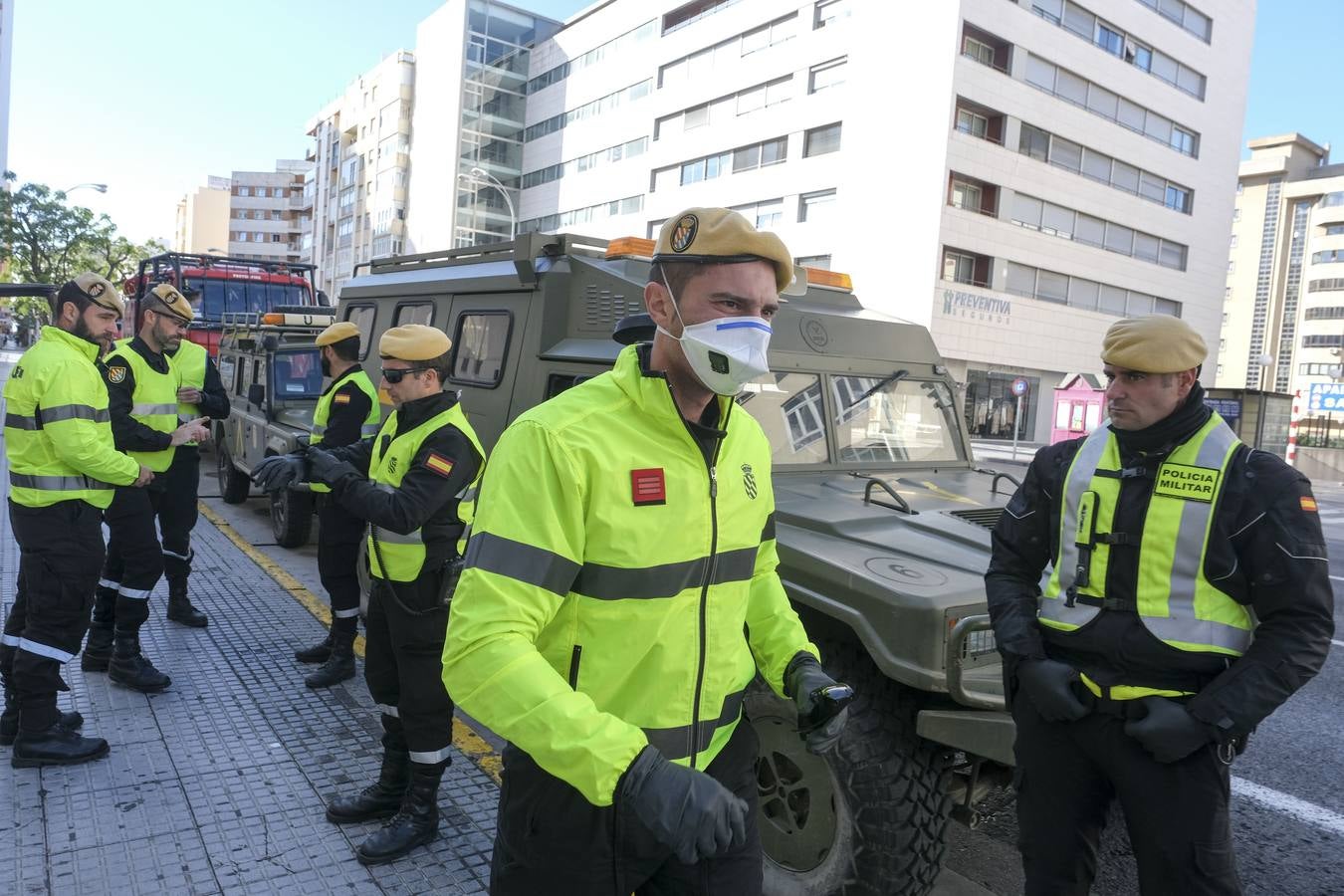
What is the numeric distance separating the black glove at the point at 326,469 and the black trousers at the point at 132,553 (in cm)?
169

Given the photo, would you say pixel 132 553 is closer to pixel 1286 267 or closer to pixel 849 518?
pixel 849 518

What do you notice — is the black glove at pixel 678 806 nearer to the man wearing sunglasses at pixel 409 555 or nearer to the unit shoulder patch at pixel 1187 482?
the unit shoulder patch at pixel 1187 482

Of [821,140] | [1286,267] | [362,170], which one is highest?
[1286,267]

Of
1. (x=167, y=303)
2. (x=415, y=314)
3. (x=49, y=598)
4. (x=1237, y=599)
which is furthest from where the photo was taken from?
(x=415, y=314)

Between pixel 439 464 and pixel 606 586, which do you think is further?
pixel 439 464

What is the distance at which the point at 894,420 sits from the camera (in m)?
4.65

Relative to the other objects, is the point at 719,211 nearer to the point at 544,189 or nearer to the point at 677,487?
the point at 677,487

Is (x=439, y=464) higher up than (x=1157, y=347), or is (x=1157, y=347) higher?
(x=1157, y=347)

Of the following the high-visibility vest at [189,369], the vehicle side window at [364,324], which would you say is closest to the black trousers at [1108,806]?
the high-visibility vest at [189,369]

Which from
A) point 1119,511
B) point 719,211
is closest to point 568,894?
point 719,211

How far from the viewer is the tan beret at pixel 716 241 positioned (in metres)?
1.72

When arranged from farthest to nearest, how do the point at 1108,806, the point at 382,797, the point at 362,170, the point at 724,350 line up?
the point at 362,170 < the point at 382,797 < the point at 1108,806 < the point at 724,350

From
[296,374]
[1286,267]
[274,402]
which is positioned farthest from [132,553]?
[1286,267]

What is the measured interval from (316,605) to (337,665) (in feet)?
5.16
